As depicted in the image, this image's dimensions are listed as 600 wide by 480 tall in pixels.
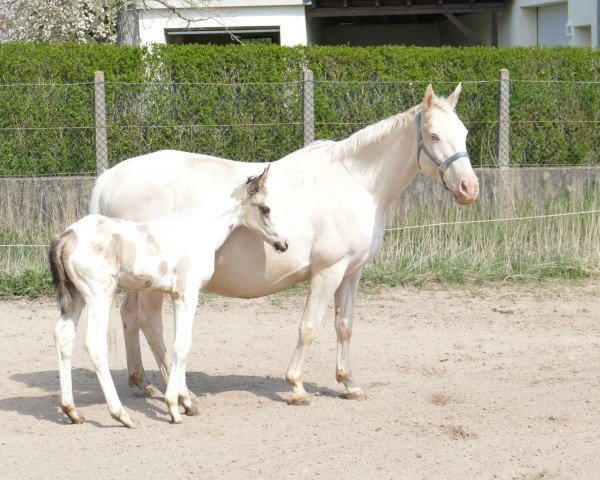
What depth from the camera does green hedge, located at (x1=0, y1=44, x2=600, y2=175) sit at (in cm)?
1270

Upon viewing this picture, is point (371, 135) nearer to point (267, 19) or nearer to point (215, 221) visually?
point (215, 221)

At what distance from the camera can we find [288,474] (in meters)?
5.07

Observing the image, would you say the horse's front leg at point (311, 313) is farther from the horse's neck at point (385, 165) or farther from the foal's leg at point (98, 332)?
the foal's leg at point (98, 332)

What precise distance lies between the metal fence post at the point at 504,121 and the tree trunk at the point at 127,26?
7.24 meters

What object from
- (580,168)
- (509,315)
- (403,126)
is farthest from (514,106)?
(403,126)

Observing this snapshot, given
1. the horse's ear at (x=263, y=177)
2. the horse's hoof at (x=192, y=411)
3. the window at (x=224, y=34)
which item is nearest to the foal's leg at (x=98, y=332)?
the horse's hoof at (x=192, y=411)

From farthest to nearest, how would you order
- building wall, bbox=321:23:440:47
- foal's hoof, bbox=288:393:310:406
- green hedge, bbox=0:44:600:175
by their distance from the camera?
building wall, bbox=321:23:440:47, green hedge, bbox=0:44:600:175, foal's hoof, bbox=288:393:310:406

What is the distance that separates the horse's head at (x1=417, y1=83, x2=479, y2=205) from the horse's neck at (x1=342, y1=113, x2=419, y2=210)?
18 cm

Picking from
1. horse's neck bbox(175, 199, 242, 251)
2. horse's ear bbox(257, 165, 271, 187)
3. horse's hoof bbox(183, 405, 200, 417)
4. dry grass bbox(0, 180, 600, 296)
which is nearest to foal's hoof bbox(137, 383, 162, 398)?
horse's hoof bbox(183, 405, 200, 417)

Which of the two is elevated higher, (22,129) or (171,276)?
(22,129)

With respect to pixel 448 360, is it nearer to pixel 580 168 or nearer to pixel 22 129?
pixel 580 168

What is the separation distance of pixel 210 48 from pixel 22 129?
2854 mm

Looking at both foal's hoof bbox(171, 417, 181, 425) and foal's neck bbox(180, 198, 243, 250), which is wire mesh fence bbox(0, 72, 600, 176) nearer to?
foal's neck bbox(180, 198, 243, 250)

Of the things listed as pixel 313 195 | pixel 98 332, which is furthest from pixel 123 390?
pixel 313 195
